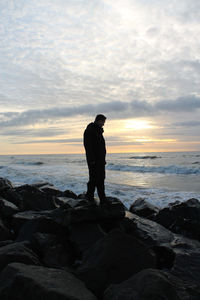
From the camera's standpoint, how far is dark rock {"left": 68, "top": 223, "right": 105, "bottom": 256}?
14.6 feet

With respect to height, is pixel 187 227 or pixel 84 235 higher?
pixel 84 235

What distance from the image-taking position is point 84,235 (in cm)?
467

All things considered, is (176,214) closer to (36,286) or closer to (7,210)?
(7,210)

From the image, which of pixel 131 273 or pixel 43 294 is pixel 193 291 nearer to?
pixel 131 273

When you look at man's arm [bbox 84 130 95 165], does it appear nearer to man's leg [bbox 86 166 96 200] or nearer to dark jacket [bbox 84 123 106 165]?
dark jacket [bbox 84 123 106 165]

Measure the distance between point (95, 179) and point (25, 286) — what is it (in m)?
3.34

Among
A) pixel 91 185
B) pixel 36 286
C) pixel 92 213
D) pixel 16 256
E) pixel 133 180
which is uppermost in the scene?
pixel 91 185

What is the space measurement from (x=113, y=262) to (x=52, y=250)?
137 cm

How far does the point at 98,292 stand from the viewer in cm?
319

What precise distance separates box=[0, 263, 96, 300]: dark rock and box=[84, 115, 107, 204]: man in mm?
2850

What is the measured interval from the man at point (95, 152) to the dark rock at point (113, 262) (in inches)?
82.7

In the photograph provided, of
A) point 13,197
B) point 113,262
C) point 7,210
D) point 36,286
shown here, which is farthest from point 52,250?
point 13,197

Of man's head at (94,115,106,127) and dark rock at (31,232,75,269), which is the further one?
man's head at (94,115,106,127)

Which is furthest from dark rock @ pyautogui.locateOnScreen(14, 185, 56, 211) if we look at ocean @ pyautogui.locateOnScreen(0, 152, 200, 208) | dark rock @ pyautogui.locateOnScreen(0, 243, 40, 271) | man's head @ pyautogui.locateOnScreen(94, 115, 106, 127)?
ocean @ pyautogui.locateOnScreen(0, 152, 200, 208)
